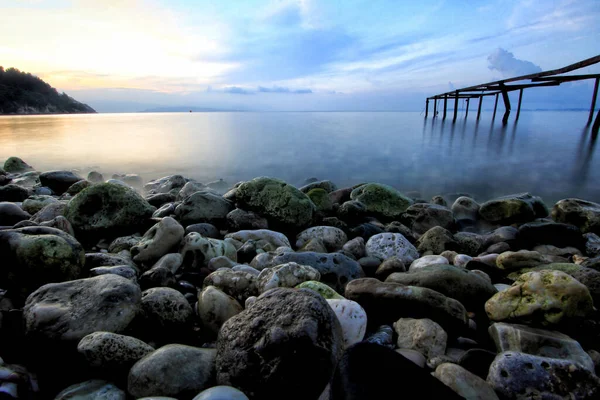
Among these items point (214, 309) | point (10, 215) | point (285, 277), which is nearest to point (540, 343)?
point (285, 277)

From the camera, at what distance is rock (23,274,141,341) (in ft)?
6.61

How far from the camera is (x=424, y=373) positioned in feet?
5.23

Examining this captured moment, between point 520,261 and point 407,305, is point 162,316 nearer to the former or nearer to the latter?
point 407,305

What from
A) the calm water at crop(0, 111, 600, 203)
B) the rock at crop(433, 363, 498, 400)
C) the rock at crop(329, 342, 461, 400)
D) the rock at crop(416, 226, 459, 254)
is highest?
the rock at crop(329, 342, 461, 400)

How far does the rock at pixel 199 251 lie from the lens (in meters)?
3.59

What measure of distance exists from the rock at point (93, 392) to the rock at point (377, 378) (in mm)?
1168

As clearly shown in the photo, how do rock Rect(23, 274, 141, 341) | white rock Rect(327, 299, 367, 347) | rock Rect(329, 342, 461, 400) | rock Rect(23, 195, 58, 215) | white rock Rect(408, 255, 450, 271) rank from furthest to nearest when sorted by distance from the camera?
1. rock Rect(23, 195, 58, 215)
2. white rock Rect(408, 255, 450, 271)
3. white rock Rect(327, 299, 367, 347)
4. rock Rect(23, 274, 141, 341)
5. rock Rect(329, 342, 461, 400)

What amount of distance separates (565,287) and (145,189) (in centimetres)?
978

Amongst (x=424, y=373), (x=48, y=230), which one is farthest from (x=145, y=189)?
(x=424, y=373)

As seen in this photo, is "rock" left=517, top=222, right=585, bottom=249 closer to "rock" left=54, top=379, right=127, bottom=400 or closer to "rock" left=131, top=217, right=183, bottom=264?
"rock" left=131, top=217, right=183, bottom=264

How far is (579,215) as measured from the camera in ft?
19.7

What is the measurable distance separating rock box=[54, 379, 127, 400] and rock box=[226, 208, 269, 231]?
3.42m

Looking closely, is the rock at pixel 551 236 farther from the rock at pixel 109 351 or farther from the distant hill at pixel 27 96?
the distant hill at pixel 27 96

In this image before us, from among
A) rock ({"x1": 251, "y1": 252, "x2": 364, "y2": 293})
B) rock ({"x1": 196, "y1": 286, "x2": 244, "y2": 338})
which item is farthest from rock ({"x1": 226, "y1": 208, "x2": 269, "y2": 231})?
rock ({"x1": 196, "y1": 286, "x2": 244, "y2": 338})
